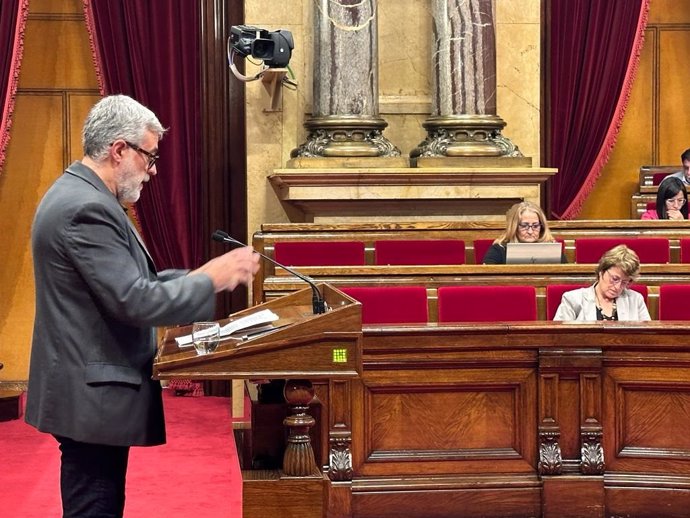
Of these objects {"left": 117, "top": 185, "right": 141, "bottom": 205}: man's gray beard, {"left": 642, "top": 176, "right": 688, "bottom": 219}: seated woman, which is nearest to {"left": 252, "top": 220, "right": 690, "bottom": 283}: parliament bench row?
{"left": 642, "top": 176, "right": 688, "bottom": 219}: seated woman

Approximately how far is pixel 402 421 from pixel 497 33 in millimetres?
4379

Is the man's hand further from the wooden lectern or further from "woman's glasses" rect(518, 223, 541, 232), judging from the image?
"woman's glasses" rect(518, 223, 541, 232)

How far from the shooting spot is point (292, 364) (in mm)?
2762

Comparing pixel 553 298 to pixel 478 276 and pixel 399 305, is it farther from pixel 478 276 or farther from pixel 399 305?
pixel 399 305

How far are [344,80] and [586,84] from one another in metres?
2.15

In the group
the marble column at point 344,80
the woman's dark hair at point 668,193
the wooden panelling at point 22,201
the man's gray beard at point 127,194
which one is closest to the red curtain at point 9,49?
the wooden panelling at point 22,201

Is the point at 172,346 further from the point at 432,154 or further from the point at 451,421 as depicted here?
the point at 432,154

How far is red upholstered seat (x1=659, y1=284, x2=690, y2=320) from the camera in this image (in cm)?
529

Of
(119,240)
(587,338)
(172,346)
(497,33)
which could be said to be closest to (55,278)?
(119,240)

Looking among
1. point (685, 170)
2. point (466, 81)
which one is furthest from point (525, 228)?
point (685, 170)

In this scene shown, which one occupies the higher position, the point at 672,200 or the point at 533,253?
the point at 672,200

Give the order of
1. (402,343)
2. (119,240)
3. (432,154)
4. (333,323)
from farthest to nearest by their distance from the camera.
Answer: (432,154), (402,343), (333,323), (119,240)

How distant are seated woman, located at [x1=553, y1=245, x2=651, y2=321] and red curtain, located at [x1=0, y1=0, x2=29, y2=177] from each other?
13.9ft

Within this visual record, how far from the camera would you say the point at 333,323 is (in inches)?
108
